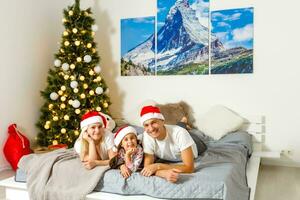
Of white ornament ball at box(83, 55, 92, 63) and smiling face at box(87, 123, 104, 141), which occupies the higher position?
white ornament ball at box(83, 55, 92, 63)

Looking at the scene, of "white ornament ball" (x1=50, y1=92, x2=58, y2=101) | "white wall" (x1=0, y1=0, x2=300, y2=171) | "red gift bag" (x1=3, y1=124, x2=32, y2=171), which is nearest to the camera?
"red gift bag" (x1=3, y1=124, x2=32, y2=171)

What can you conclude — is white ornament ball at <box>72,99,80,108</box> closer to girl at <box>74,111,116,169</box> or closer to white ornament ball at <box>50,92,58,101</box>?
white ornament ball at <box>50,92,58,101</box>

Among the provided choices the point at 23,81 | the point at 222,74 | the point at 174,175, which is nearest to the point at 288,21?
the point at 222,74

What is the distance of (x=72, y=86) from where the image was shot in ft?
13.9

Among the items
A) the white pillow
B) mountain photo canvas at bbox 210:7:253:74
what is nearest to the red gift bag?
the white pillow

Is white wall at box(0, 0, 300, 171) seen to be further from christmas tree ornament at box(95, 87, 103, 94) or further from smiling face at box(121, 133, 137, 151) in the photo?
smiling face at box(121, 133, 137, 151)

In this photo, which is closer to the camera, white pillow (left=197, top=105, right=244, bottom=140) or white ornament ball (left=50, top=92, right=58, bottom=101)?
white pillow (left=197, top=105, right=244, bottom=140)

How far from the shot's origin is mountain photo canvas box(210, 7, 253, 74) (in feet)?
13.5

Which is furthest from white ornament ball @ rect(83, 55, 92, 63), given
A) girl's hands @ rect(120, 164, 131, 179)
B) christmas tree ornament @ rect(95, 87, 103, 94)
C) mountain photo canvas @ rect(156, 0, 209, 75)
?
girl's hands @ rect(120, 164, 131, 179)

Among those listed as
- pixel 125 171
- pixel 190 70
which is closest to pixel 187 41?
pixel 190 70

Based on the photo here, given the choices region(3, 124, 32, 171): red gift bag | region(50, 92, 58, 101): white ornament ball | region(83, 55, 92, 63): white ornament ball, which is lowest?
region(3, 124, 32, 171): red gift bag

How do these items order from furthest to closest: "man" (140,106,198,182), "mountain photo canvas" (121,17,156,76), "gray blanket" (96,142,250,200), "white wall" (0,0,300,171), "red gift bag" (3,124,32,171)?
"mountain photo canvas" (121,17,156,76) < "white wall" (0,0,300,171) < "red gift bag" (3,124,32,171) < "man" (140,106,198,182) < "gray blanket" (96,142,250,200)

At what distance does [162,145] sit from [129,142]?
0.90ft

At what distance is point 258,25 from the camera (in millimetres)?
4062
